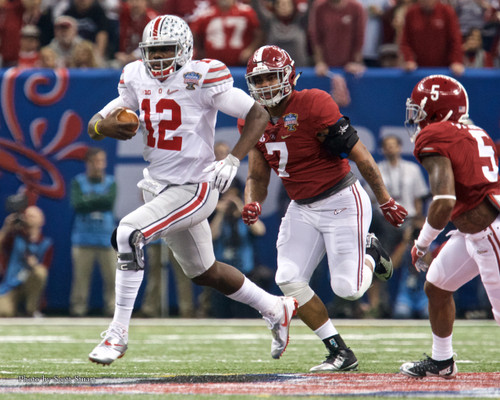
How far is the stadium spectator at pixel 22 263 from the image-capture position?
9.81 meters

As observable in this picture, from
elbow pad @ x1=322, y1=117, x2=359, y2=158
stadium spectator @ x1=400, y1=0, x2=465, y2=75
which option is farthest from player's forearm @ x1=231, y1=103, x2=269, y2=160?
stadium spectator @ x1=400, y1=0, x2=465, y2=75

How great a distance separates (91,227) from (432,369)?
5.62m

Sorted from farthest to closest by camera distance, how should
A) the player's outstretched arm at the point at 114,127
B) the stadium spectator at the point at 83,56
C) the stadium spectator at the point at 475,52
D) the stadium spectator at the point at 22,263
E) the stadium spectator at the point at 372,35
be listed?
the stadium spectator at the point at 372,35 < the stadium spectator at the point at 475,52 < the stadium spectator at the point at 83,56 < the stadium spectator at the point at 22,263 < the player's outstretched arm at the point at 114,127

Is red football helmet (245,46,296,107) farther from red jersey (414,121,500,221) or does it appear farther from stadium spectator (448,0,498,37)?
stadium spectator (448,0,498,37)

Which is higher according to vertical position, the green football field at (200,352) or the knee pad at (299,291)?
the knee pad at (299,291)

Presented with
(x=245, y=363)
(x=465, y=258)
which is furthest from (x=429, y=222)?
(x=245, y=363)

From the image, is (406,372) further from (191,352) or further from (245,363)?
(191,352)

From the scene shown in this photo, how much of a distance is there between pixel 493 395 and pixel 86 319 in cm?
622

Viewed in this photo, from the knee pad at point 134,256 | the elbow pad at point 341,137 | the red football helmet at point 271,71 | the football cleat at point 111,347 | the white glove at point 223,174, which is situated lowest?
the football cleat at point 111,347

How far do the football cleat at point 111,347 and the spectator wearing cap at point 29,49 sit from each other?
6336 millimetres

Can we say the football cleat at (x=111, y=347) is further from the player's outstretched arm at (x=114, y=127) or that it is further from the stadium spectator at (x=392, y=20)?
the stadium spectator at (x=392, y=20)

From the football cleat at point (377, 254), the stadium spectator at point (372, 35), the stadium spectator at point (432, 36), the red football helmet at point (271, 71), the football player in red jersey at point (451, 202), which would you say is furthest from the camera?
the stadium spectator at point (372, 35)

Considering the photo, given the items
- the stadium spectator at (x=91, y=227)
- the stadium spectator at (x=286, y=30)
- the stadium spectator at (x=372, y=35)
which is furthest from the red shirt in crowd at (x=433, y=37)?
the stadium spectator at (x=91, y=227)

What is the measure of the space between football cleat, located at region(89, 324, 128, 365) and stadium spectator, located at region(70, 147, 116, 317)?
5077 millimetres
